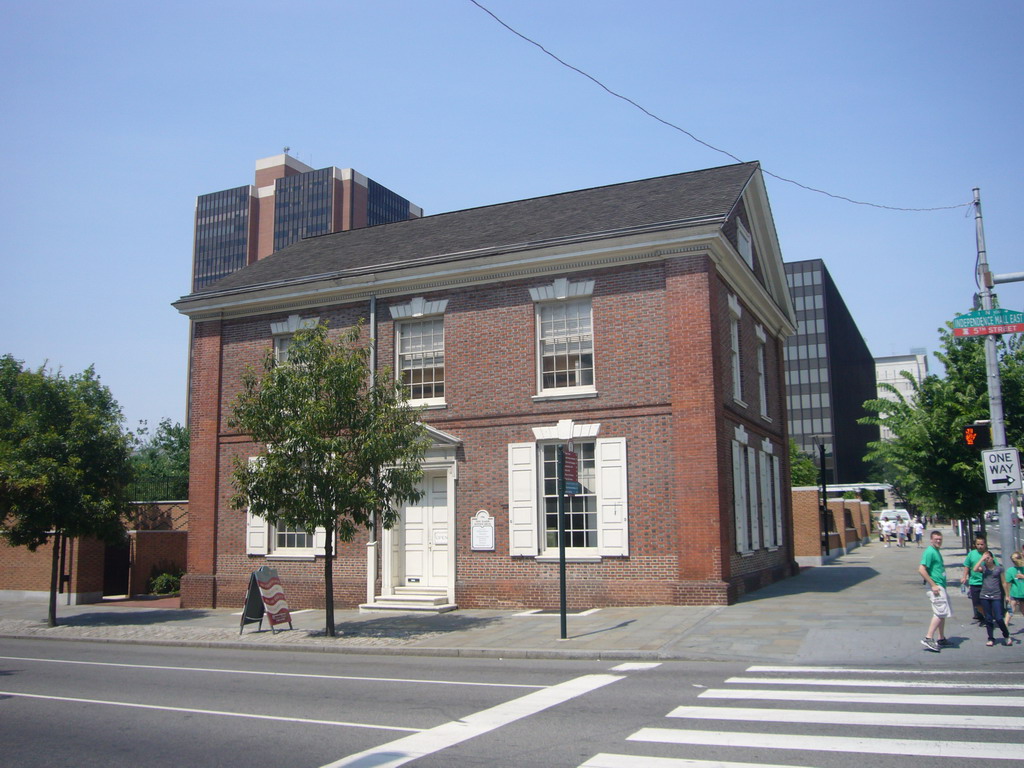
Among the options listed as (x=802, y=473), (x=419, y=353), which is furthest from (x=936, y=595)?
(x=802, y=473)

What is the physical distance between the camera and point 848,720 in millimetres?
7883

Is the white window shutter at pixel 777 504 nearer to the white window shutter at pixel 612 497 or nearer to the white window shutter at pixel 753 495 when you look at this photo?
the white window shutter at pixel 753 495

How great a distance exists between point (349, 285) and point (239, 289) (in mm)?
3370

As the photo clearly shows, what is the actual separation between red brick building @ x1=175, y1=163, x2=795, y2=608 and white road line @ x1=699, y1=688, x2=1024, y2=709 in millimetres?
7565

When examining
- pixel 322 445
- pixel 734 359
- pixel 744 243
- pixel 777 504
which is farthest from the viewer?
pixel 777 504

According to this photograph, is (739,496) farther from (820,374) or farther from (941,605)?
(820,374)

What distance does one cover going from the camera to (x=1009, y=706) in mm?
8359

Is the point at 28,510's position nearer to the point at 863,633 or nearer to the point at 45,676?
the point at 45,676

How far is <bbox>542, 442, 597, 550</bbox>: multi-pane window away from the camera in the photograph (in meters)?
18.5

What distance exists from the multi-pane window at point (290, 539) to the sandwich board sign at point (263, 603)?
4132 mm

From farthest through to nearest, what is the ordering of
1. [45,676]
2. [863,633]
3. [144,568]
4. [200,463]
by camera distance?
[144,568] < [200,463] < [863,633] < [45,676]

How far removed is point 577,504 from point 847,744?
11.7 meters

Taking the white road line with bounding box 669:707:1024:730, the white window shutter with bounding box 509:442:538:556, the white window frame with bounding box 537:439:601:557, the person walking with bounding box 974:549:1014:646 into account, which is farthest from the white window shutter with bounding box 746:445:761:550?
the white road line with bounding box 669:707:1024:730

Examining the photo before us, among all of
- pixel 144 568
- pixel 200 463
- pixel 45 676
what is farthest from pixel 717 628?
pixel 144 568
